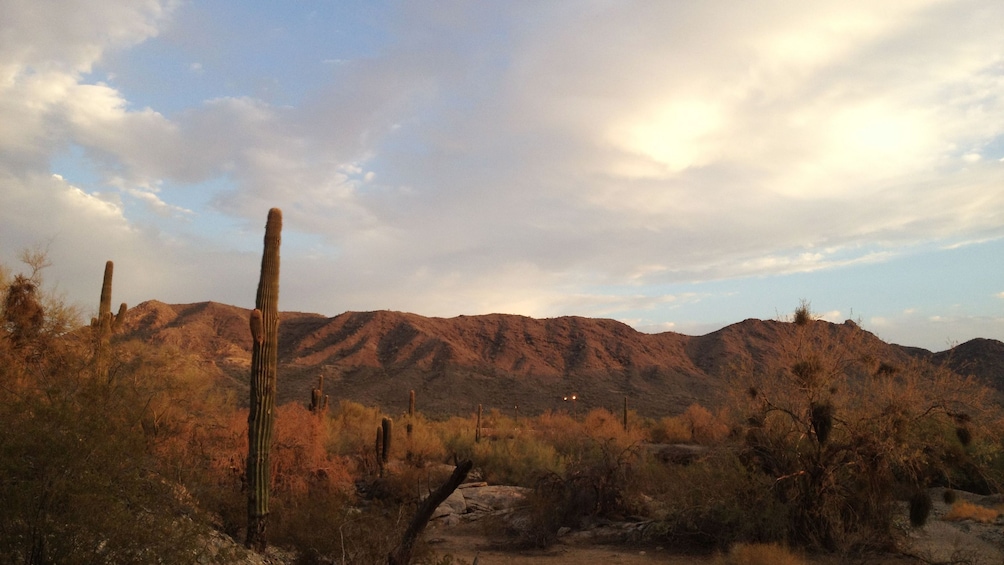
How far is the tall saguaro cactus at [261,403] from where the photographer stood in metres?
10.1

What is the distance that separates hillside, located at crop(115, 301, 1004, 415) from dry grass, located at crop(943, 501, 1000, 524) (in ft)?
90.4

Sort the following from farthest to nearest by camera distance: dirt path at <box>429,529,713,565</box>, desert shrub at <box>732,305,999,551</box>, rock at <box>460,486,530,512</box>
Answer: rock at <box>460,486,530,512</box> → dirt path at <box>429,529,713,565</box> → desert shrub at <box>732,305,999,551</box>

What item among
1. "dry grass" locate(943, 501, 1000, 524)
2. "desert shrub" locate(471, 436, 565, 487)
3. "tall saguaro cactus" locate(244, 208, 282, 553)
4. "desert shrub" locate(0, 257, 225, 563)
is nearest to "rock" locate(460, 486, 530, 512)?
"desert shrub" locate(471, 436, 565, 487)

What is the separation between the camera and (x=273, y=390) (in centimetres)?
1060

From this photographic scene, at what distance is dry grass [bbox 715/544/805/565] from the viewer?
9.81 m

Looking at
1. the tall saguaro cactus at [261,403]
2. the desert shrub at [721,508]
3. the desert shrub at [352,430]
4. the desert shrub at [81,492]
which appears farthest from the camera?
the desert shrub at [352,430]

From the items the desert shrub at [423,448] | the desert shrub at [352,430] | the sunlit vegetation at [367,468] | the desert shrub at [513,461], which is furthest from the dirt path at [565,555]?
the desert shrub at [352,430]

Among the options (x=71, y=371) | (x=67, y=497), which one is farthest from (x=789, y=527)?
(x=71, y=371)

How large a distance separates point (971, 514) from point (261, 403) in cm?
1525

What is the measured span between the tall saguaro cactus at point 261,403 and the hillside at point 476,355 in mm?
32793

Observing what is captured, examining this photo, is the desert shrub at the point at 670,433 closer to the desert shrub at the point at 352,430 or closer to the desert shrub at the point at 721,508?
the desert shrub at the point at 352,430

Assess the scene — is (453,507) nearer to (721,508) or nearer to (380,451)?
(380,451)

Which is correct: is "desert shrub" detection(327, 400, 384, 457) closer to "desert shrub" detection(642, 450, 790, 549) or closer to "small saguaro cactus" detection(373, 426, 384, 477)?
"small saguaro cactus" detection(373, 426, 384, 477)

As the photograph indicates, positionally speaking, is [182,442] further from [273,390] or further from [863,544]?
[863,544]
